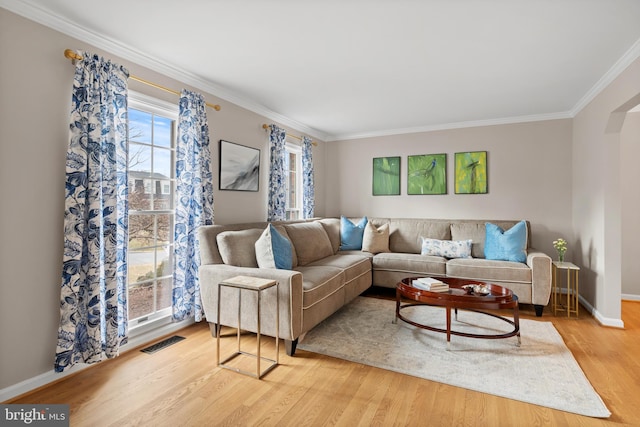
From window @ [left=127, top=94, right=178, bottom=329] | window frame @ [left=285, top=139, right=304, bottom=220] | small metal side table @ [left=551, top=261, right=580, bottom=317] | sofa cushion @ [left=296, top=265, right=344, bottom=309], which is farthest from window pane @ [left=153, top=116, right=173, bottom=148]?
small metal side table @ [left=551, top=261, right=580, bottom=317]

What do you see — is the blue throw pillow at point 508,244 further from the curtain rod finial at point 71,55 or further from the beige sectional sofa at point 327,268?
the curtain rod finial at point 71,55

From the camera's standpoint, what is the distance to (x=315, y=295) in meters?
2.82

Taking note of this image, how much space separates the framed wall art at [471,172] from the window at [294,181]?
2484 mm

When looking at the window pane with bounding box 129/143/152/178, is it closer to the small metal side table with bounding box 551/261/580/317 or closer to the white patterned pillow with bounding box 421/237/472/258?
the white patterned pillow with bounding box 421/237/472/258

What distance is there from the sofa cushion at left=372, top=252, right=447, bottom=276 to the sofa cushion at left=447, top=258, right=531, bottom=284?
0.13 m

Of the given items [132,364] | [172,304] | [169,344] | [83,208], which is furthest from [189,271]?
[83,208]

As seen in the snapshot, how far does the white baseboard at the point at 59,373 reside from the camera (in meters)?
2.00

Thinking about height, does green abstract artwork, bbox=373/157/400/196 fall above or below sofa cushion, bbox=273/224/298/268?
above

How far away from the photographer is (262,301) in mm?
2652

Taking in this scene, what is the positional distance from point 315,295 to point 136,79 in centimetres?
241

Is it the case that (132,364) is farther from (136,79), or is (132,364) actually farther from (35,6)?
(35,6)

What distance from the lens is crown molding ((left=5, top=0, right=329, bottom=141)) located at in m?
2.05

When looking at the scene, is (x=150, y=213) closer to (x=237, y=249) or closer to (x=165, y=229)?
(x=165, y=229)

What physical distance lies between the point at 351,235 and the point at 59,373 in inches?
143
